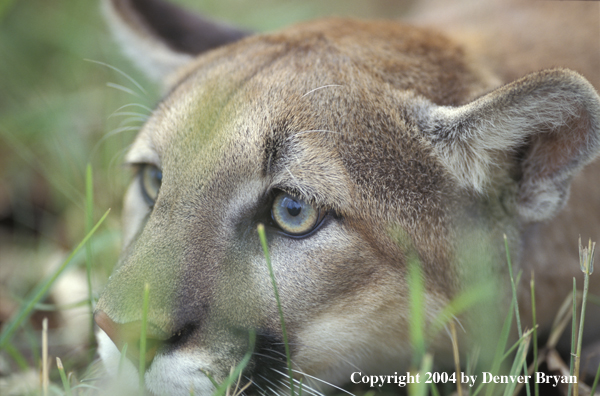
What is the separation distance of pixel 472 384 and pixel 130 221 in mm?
1908

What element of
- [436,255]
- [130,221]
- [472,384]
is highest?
[130,221]

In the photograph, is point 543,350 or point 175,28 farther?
point 175,28

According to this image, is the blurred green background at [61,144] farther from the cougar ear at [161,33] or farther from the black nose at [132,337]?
the black nose at [132,337]

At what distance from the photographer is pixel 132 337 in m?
2.06

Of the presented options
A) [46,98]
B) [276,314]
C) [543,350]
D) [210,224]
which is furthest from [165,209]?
[46,98]

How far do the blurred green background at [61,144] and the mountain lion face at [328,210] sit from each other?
0.93 meters

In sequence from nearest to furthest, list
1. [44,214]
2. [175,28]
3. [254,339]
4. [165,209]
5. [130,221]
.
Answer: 1. [254,339]
2. [165,209]
3. [130,221]
4. [175,28]
5. [44,214]

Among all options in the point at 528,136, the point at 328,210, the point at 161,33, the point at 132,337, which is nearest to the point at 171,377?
the point at 132,337

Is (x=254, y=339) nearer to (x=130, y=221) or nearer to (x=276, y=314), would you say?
(x=276, y=314)

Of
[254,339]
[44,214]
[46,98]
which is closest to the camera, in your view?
[254,339]

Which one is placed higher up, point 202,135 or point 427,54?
point 427,54

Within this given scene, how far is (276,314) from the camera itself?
2246 millimetres

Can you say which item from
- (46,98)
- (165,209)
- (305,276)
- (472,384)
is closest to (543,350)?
(472,384)

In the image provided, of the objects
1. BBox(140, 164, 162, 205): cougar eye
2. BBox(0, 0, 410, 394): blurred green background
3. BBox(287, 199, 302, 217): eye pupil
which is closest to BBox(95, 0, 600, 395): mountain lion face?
BBox(287, 199, 302, 217): eye pupil
